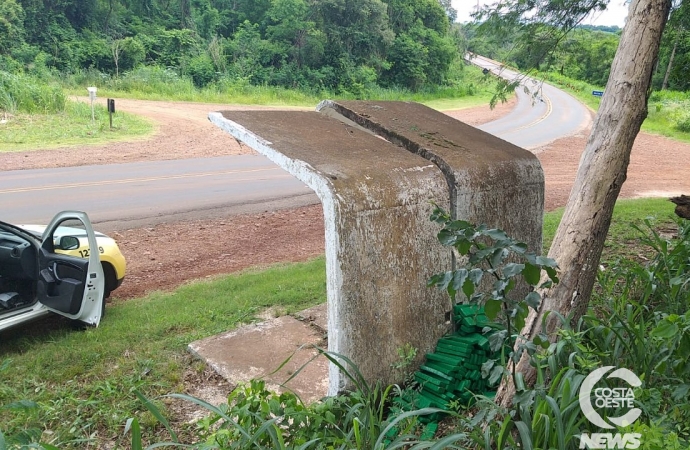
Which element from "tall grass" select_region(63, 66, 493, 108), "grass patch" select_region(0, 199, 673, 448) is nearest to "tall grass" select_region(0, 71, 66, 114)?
"tall grass" select_region(63, 66, 493, 108)

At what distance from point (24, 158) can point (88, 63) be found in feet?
57.5

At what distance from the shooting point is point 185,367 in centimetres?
432

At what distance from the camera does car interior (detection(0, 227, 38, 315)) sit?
484 cm

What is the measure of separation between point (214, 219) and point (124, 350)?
5443mm

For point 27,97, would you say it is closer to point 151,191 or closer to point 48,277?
point 151,191

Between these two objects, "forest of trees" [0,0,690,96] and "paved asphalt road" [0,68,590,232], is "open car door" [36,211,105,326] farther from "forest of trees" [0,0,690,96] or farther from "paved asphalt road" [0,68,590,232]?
"forest of trees" [0,0,690,96]

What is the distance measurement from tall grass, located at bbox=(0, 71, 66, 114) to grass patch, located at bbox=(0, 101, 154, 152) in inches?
13.3

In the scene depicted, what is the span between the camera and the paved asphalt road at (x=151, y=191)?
9969mm

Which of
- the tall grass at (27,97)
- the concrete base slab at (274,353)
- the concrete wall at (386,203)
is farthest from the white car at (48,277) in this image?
the tall grass at (27,97)

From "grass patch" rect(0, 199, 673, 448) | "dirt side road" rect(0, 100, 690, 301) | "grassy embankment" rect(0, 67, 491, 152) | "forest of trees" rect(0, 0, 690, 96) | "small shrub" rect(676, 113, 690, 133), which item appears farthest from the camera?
"forest of trees" rect(0, 0, 690, 96)

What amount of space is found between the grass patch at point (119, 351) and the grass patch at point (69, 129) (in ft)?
38.4

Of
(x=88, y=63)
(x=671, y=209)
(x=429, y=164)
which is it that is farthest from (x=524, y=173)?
(x=88, y=63)

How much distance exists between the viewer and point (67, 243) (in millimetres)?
5387

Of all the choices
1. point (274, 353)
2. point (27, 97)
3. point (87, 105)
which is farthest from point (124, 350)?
point (87, 105)
